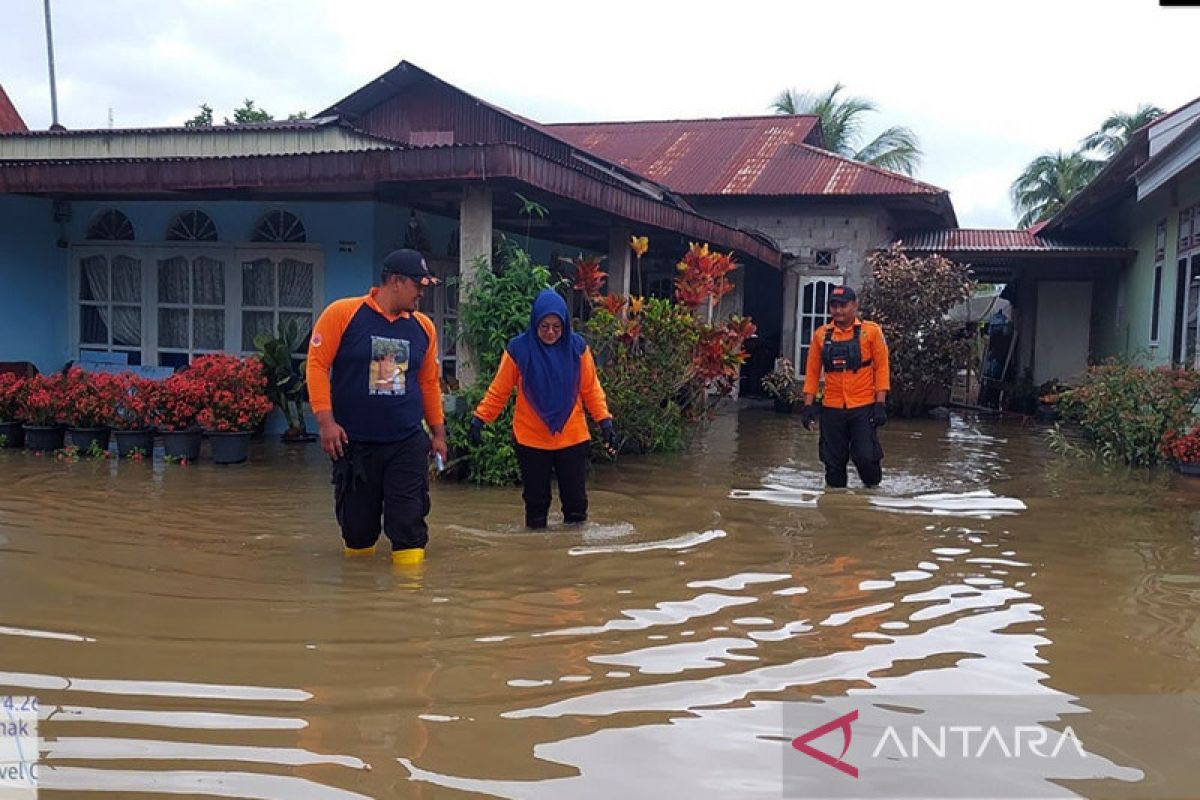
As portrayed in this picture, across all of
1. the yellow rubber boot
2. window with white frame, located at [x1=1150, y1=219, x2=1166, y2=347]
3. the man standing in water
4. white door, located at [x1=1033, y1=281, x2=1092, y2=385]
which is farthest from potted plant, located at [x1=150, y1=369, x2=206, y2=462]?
white door, located at [x1=1033, y1=281, x2=1092, y2=385]

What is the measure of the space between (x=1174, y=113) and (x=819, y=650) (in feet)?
36.3

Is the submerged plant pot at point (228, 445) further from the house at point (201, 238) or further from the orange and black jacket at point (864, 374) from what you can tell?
the orange and black jacket at point (864, 374)

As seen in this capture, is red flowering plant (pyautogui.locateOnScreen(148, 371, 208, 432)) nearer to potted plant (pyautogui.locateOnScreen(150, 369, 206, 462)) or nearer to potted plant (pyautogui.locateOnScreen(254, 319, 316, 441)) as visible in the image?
potted plant (pyautogui.locateOnScreen(150, 369, 206, 462))

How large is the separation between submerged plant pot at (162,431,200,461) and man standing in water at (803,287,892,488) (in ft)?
18.1

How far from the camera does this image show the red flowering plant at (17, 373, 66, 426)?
9.95 m

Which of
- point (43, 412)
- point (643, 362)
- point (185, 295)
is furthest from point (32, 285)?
point (643, 362)

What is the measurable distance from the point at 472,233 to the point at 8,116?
19561mm

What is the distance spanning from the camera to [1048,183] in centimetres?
3731

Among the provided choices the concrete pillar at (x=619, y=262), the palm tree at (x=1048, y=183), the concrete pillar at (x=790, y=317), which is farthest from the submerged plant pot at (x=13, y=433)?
the palm tree at (x=1048, y=183)

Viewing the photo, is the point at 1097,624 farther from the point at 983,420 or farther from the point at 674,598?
the point at 983,420

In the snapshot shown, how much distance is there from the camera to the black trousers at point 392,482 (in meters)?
5.55

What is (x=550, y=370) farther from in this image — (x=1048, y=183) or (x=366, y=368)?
(x=1048, y=183)

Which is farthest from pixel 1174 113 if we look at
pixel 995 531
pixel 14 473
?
pixel 14 473

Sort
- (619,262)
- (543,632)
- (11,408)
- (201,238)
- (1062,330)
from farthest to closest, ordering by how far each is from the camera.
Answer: (1062,330)
(619,262)
(201,238)
(11,408)
(543,632)
